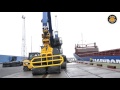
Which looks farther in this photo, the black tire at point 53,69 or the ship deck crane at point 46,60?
the black tire at point 53,69

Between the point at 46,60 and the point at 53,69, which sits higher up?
the point at 46,60

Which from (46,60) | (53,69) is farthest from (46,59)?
(53,69)

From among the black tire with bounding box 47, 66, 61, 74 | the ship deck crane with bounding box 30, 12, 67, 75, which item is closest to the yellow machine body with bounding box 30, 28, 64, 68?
the ship deck crane with bounding box 30, 12, 67, 75

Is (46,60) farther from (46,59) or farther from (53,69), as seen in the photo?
(53,69)

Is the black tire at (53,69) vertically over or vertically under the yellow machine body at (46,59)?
under

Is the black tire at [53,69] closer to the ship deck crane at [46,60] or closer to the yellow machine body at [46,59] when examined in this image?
the ship deck crane at [46,60]

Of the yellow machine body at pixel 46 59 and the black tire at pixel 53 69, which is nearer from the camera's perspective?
the yellow machine body at pixel 46 59

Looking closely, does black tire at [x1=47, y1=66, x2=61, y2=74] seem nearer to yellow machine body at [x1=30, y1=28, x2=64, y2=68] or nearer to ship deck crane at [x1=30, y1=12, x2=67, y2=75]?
ship deck crane at [x1=30, y1=12, x2=67, y2=75]

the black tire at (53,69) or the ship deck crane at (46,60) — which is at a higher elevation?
the ship deck crane at (46,60)

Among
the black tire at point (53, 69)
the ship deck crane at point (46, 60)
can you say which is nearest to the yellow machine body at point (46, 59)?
the ship deck crane at point (46, 60)

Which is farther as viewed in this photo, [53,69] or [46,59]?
[53,69]
